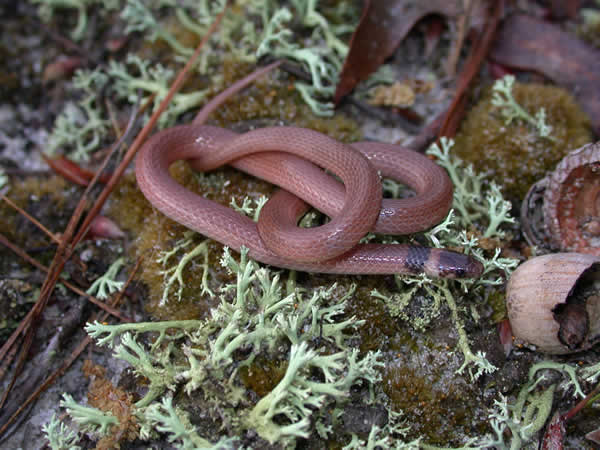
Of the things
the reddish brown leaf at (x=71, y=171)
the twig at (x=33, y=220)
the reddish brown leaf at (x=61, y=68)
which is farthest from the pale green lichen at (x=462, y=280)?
the reddish brown leaf at (x=61, y=68)

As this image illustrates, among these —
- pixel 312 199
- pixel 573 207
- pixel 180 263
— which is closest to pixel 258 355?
pixel 180 263

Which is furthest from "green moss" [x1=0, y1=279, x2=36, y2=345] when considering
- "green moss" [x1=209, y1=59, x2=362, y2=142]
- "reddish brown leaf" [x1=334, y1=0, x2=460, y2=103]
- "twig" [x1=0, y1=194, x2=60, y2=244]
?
"reddish brown leaf" [x1=334, y1=0, x2=460, y2=103]

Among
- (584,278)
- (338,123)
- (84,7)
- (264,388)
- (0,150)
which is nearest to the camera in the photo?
(264,388)

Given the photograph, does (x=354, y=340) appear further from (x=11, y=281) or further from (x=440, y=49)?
(x=440, y=49)

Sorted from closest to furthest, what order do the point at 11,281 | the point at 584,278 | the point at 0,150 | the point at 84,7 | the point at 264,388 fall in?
the point at 264,388 < the point at 584,278 < the point at 11,281 < the point at 0,150 < the point at 84,7

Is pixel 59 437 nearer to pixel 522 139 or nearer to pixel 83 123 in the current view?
pixel 83 123

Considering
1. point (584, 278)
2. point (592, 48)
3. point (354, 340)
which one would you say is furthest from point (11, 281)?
point (592, 48)
